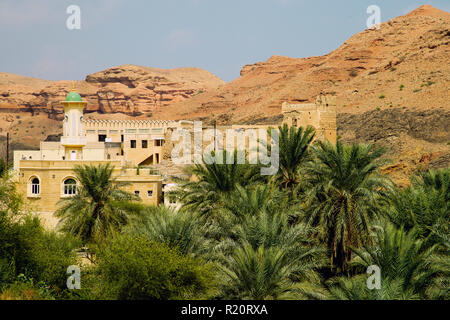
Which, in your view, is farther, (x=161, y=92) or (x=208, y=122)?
(x=161, y=92)

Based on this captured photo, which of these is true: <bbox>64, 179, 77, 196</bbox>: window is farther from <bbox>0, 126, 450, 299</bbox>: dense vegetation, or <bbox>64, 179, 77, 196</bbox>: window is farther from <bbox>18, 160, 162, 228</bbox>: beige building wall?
<bbox>0, 126, 450, 299</bbox>: dense vegetation

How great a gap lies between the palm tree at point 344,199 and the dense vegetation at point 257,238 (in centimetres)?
4

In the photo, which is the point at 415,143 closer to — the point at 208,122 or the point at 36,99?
the point at 208,122

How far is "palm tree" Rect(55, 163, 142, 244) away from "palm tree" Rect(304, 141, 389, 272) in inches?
297

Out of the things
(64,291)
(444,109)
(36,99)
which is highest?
(36,99)

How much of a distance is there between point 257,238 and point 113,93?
3655 inches

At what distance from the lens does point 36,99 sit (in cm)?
11181

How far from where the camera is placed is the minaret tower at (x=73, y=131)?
3294cm

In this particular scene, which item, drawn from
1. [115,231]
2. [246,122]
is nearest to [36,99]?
[246,122]

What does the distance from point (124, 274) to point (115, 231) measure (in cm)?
638

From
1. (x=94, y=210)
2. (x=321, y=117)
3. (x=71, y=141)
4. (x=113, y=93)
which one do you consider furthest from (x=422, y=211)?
(x=113, y=93)

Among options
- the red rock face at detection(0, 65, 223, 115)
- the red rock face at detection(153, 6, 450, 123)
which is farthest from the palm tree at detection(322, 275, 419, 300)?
the red rock face at detection(0, 65, 223, 115)

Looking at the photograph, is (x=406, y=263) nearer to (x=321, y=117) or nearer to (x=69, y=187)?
(x=69, y=187)

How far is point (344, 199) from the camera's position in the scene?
20531 millimetres
